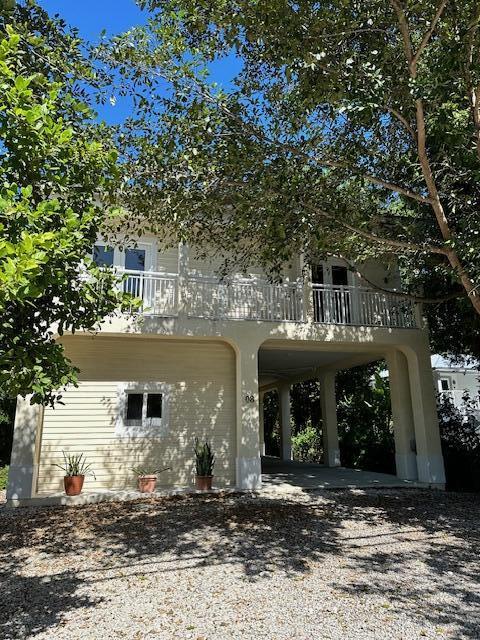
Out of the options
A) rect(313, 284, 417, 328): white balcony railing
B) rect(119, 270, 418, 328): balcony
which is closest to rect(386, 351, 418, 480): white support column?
rect(313, 284, 417, 328): white balcony railing

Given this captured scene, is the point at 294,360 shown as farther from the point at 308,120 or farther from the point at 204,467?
the point at 308,120

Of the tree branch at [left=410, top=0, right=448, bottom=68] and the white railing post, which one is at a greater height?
the tree branch at [left=410, top=0, right=448, bottom=68]

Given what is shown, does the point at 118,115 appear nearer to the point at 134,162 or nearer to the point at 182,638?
the point at 134,162

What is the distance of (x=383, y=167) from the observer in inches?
357

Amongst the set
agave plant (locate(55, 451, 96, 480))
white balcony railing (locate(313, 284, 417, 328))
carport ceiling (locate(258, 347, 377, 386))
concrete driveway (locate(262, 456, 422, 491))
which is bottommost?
concrete driveway (locate(262, 456, 422, 491))

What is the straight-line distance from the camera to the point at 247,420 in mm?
10961

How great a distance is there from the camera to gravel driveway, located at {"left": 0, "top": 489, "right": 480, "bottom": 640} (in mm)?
4129

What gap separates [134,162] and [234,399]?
6.45 m

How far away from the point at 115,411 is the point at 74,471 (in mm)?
1641

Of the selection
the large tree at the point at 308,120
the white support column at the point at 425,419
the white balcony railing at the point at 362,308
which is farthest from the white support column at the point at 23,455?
the white support column at the point at 425,419

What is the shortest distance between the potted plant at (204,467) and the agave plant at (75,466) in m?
2.45

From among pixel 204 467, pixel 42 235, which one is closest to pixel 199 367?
pixel 204 467

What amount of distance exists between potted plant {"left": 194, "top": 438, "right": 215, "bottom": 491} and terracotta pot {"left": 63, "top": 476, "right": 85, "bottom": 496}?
2569mm

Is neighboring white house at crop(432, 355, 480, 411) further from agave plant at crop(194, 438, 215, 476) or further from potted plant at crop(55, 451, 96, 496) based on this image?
potted plant at crop(55, 451, 96, 496)
